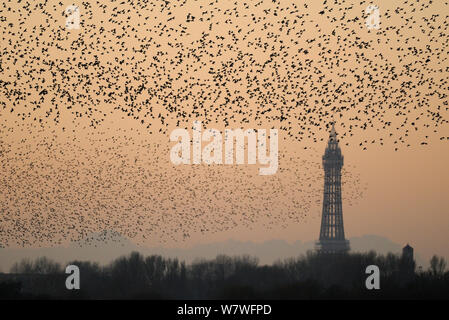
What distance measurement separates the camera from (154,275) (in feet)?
430

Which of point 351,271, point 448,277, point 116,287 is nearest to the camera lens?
point 116,287

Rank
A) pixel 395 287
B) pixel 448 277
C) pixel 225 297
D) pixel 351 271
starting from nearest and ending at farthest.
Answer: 1. pixel 225 297
2. pixel 395 287
3. pixel 448 277
4. pixel 351 271

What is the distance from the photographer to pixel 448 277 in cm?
12925

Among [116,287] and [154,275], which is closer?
[116,287]

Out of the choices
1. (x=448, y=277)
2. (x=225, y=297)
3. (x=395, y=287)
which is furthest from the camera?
(x=448, y=277)
